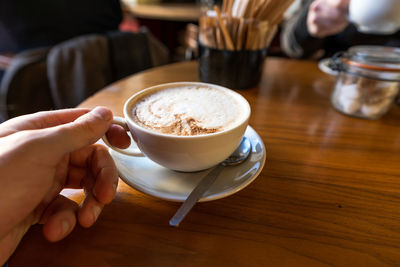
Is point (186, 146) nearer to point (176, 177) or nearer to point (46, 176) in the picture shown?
point (176, 177)

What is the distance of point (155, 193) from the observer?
0.38m

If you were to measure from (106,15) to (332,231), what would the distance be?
143 cm

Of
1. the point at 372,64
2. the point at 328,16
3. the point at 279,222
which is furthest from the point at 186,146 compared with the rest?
the point at 328,16

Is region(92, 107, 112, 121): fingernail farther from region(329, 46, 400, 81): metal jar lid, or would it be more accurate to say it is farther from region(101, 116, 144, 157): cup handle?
region(329, 46, 400, 81): metal jar lid

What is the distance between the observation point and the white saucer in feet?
1.25

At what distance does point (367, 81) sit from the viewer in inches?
26.8

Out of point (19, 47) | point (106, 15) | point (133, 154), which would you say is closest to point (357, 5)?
point (133, 154)

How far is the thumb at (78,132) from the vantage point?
33 cm

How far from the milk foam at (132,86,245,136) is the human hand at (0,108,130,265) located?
87 millimetres

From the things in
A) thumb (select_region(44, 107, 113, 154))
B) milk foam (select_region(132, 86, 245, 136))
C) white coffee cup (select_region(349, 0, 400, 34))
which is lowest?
milk foam (select_region(132, 86, 245, 136))

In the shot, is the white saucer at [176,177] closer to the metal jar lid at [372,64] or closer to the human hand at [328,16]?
the metal jar lid at [372,64]

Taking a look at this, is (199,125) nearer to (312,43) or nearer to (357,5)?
(357,5)

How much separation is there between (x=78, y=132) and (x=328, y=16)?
45.3 inches

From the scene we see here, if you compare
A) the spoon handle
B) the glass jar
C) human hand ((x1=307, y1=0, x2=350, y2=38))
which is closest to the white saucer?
the spoon handle
